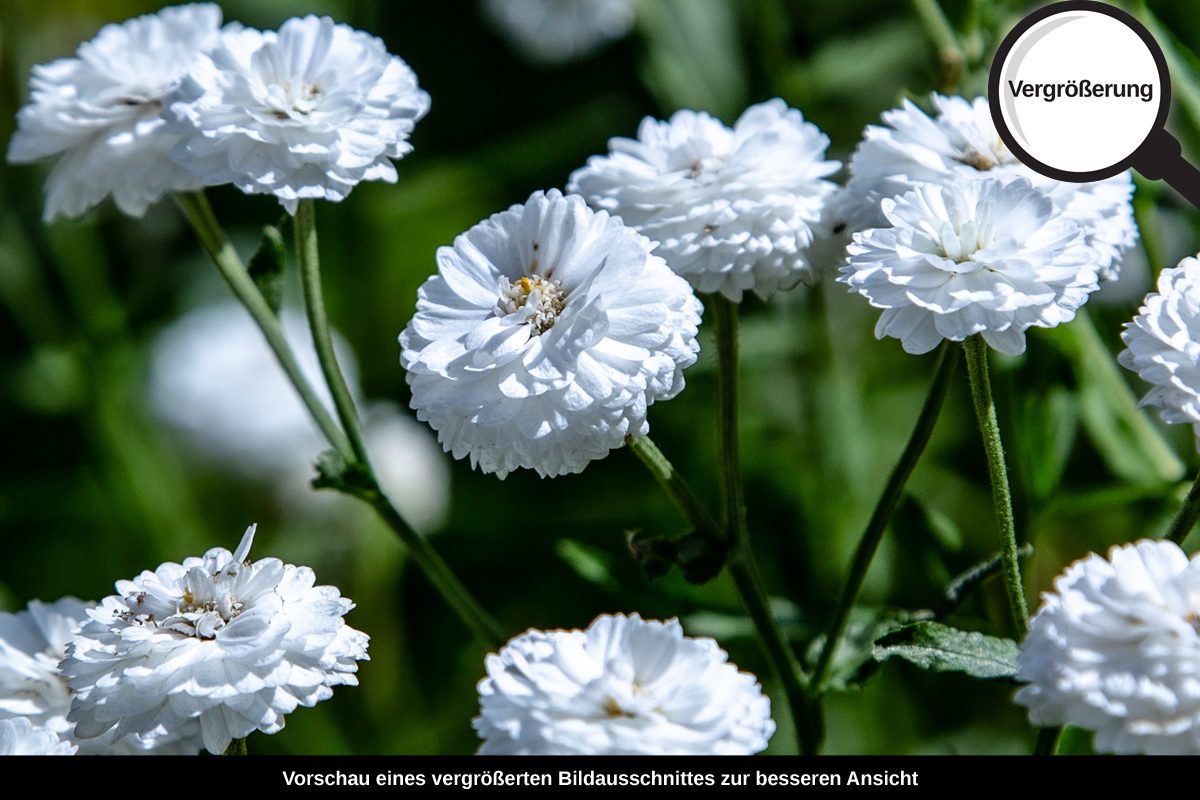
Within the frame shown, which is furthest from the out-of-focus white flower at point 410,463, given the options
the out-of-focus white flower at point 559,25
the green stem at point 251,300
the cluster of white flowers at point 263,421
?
the green stem at point 251,300

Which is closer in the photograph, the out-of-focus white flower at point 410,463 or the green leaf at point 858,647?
the green leaf at point 858,647

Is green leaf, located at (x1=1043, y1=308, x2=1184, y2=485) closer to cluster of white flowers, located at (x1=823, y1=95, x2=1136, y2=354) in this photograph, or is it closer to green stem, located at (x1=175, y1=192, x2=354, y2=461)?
cluster of white flowers, located at (x1=823, y1=95, x2=1136, y2=354)

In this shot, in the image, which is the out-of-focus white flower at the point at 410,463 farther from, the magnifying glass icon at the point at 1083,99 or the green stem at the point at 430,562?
the magnifying glass icon at the point at 1083,99

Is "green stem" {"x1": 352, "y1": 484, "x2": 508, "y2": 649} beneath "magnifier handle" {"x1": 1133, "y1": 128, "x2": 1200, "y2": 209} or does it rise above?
beneath

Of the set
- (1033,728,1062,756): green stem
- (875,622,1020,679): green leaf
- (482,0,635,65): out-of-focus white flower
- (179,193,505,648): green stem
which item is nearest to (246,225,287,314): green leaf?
(179,193,505,648): green stem

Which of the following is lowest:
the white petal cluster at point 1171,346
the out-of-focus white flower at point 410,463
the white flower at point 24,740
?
the out-of-focus white flower at point 410,463

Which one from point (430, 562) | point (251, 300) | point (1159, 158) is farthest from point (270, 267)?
point (1159, 158)
